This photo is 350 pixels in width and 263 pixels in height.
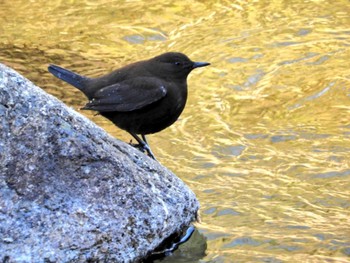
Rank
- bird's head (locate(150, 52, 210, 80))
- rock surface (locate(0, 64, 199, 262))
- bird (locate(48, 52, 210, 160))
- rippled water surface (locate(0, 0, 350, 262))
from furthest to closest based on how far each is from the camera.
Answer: bird's head (locate(150, 52, 210, 80)) → bird (locate(48, 52, 210, 160)) → rippled water surface (locate(0, 0, 350, 262)) → rock surface (locate(0, 64, 199, 262))

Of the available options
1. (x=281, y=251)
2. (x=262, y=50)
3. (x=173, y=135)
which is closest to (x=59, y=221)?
(x=281, y=251)

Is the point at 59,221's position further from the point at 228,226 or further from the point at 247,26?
the point at 247,26

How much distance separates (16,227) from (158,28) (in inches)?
214

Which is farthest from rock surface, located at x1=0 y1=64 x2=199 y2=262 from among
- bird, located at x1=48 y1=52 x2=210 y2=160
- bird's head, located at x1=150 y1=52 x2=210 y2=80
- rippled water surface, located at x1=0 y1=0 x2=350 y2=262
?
bird's head, located at x1=150 y1=52 x2=210 y2=80

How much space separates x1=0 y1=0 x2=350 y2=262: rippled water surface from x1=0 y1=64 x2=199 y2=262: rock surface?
480mm

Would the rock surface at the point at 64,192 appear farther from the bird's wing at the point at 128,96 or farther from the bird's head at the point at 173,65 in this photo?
the bird's head at the point at 173,65

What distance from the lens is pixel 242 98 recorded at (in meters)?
7.91

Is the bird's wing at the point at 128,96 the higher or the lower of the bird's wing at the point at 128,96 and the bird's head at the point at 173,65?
the lower

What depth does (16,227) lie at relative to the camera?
436 centimetres

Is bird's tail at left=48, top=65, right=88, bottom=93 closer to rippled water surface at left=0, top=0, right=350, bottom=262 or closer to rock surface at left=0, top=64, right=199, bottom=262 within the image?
rippled water surface at left=0, top=0, right=350, bottom=262

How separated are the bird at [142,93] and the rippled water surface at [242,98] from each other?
26.2 inches

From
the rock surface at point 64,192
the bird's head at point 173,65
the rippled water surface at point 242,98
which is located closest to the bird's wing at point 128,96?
the bird's head at point 173,65

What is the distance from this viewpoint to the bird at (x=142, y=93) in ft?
19.2

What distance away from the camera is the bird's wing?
5.88 metres
